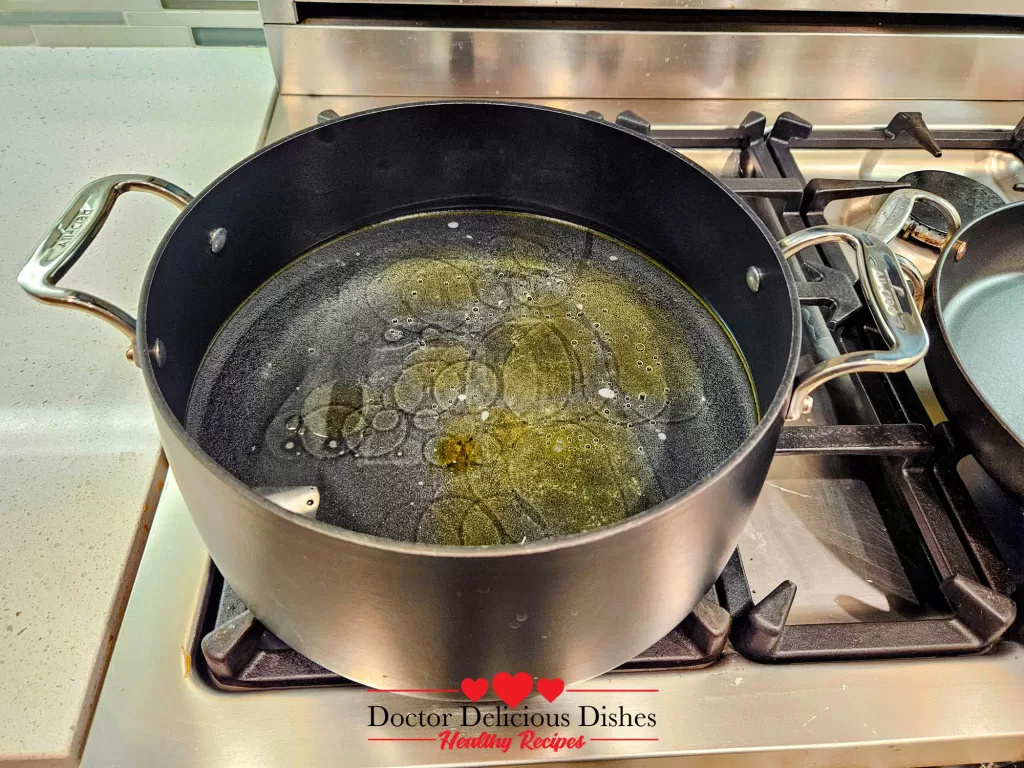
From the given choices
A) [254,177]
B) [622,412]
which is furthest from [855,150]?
[254,177]

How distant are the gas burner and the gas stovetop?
0.59ft

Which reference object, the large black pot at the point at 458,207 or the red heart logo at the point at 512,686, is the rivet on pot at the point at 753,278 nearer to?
the large black pot at the point at 458,207

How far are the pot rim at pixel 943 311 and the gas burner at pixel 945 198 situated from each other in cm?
9

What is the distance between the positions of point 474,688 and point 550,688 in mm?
51

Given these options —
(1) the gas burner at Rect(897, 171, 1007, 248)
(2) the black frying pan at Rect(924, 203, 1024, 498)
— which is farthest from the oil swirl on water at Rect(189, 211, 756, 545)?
(1) the gas burner at Rect(897, 171, 1007, 248)

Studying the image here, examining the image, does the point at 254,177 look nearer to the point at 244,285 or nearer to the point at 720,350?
the point at 244,285

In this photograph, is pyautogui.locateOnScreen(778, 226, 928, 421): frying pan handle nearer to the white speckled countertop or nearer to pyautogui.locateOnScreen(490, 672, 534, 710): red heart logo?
pyautogui.locateOnScreen(490, 672, 534, 710): red heart logo

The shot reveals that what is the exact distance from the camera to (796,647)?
445 mm

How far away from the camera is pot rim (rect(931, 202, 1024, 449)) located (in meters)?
0.47

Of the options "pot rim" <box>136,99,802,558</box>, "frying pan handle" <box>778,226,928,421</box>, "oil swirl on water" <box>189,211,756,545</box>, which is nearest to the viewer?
"pot rim" <box>136,99,802,558</box>

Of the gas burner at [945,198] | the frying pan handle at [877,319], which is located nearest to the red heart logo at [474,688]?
the frying pan handle at [877,319]

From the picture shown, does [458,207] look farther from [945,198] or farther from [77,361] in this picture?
[945,198]

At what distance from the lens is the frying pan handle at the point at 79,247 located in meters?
0.40

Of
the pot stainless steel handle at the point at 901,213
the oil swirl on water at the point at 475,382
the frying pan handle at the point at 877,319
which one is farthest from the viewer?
the pot stainless steel handle at the point at 901,213
